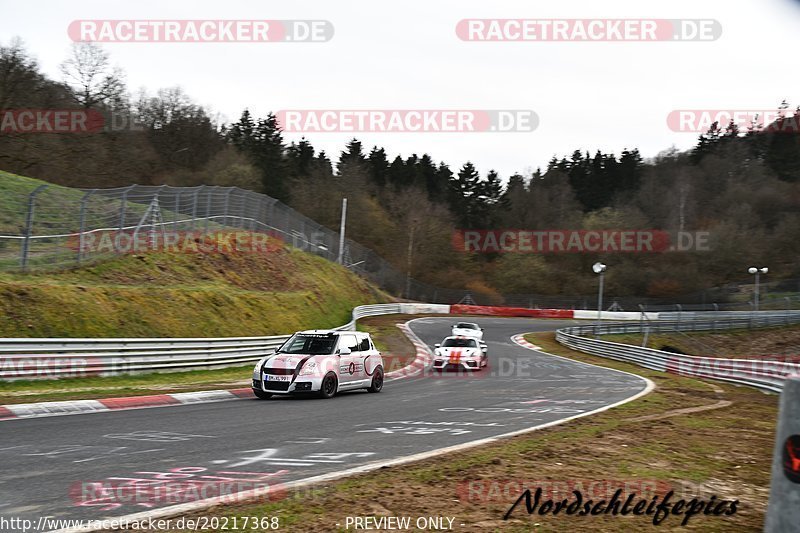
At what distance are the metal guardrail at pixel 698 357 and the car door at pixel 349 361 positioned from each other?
11.7m

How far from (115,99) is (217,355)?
48239 mm

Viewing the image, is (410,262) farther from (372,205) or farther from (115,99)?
(115,99)

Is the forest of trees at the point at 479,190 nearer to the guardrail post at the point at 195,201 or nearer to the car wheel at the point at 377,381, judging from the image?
the guardrail post at the point at 195,201

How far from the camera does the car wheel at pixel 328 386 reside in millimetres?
16172

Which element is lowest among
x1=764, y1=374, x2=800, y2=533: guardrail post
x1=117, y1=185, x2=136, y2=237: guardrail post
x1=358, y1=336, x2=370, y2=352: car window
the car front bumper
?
the car front bumper

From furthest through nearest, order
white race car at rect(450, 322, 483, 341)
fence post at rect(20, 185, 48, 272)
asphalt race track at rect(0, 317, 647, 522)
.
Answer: white race car at rect(450, 322, 483, 341), fence post at rect(20, 185, 48, 272), asphalt race track at rect(0, 317, 647, 522)

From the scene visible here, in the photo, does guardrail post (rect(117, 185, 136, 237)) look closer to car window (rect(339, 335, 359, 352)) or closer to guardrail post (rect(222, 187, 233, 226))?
guardrail post (rect(222, 187, 233, 226))

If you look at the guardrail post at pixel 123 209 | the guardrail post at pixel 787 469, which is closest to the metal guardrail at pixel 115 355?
the guardrail post at pixel 123 209

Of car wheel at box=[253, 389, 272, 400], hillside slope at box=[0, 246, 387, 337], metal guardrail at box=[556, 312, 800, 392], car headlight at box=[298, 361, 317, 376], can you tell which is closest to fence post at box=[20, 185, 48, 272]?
hillside slope at box=[0, 246, 387, 337]

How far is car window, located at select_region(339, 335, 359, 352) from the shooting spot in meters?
17.3

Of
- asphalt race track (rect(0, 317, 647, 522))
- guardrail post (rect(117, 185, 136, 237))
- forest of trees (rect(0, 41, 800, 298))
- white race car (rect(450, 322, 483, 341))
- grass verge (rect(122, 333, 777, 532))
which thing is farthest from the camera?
forest of trees (rect(0, 41, 800, 298))

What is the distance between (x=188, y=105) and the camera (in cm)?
8162

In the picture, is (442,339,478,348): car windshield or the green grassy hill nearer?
the green grassy hill

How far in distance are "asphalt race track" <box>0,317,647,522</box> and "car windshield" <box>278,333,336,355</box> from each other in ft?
3.99
